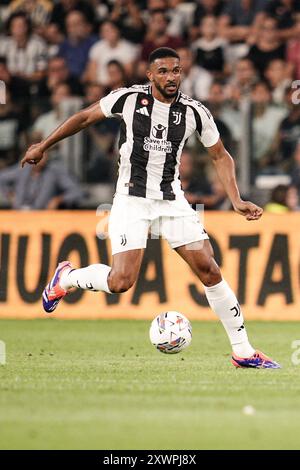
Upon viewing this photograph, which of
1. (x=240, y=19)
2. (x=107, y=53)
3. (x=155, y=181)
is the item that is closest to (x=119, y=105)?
(x=155, y=181)

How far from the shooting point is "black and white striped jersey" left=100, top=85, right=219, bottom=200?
9711mm

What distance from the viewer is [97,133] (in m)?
16.4

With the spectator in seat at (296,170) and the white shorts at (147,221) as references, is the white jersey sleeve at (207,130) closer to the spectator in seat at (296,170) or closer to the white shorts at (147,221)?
the white shorts at (147,221)

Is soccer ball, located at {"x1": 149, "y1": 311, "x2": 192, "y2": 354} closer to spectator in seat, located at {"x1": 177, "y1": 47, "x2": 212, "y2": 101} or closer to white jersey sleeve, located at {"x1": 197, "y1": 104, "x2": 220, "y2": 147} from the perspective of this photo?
white jersey sleeve, located at {"x1": 197, "y1": 104, "x2": 220, "y2": 147}

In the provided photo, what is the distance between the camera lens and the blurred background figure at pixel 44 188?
16109mm

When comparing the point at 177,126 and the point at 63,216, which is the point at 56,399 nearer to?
the point at 177,126

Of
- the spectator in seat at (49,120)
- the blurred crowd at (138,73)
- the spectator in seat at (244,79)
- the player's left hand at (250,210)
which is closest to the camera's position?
the player's left hand at (250,210)

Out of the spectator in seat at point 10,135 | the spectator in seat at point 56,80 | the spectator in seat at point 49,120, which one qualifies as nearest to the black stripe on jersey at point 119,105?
the spectator in seat at point 49,120

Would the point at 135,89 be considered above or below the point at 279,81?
below

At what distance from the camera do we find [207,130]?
9.77 metres

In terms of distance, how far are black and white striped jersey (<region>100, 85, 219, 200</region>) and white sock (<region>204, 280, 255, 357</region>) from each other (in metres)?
0.80

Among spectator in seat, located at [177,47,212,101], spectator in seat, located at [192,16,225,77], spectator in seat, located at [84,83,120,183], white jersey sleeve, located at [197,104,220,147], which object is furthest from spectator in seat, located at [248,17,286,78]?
white jersey sleeve, located at [197,104,220,147]

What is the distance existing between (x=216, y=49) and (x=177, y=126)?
7.88m

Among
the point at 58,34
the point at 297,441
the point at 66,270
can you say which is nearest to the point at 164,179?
the point at 66,270
